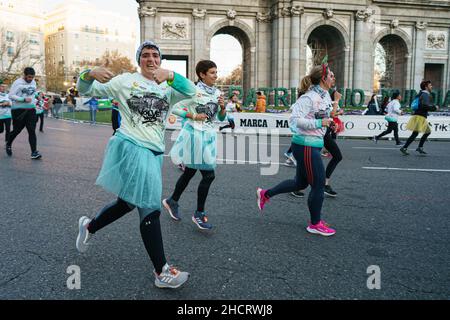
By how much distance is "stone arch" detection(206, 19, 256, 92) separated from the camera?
1318 inches

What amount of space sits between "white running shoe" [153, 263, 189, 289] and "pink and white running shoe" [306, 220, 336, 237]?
1906mm

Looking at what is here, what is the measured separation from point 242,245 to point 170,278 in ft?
3.97

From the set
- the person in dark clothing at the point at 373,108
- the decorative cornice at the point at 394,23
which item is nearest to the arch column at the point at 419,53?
the decorative cornice at the point at 394,23

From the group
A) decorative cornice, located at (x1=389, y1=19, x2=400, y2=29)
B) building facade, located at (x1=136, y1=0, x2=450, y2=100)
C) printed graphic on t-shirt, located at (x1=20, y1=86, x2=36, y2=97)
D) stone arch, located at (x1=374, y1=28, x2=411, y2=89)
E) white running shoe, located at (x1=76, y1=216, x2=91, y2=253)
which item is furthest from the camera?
stone arch, located at (x1=374, y1=28, x2=411, y2=89)

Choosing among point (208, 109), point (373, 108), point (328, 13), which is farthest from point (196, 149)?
point (328, 13)

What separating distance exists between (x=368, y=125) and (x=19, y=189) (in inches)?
583

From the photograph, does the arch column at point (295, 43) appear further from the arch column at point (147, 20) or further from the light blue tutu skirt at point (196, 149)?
the light blue tutu skirt at point (196, 149)

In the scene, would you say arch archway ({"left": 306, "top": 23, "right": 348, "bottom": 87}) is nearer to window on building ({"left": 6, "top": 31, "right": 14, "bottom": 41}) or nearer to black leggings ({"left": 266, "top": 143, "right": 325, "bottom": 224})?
black leggings ({"left": 266, "top": 143, "right": 325, "bottom": 224})

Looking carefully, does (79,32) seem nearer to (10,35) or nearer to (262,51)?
(10,35)

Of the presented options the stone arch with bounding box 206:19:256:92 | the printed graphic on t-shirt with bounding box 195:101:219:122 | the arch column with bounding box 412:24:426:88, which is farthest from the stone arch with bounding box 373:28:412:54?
the printed graphic on t-shirt with bounding box 195:101:219:122

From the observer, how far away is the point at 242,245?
4.12 metres

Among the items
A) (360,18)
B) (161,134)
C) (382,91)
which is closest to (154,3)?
(360,18)
